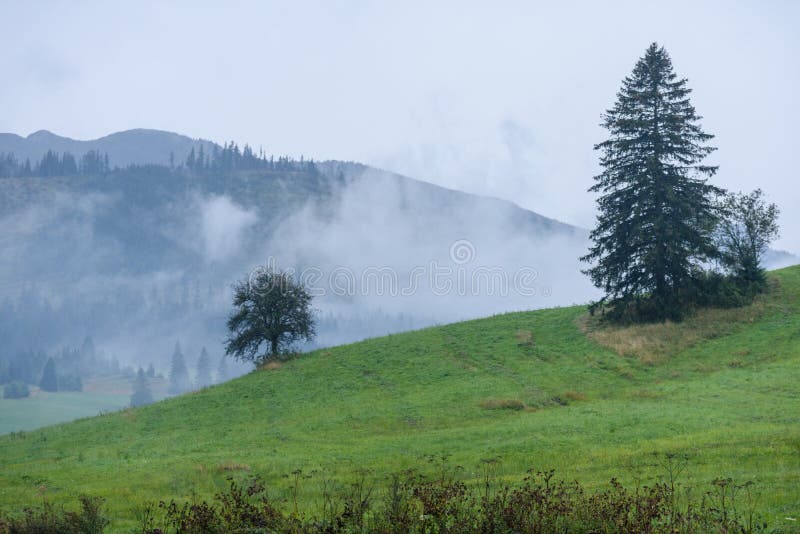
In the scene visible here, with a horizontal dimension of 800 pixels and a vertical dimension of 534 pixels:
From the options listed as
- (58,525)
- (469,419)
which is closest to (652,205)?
(469,419)

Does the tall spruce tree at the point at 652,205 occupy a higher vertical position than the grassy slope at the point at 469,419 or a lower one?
higher

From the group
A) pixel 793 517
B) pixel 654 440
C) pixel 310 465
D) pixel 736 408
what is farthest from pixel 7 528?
pixel 736 408

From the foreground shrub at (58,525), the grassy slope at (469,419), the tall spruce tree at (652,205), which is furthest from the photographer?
the tall spruce tree at (652,205)

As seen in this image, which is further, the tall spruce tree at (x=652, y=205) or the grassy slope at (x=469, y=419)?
the tall spruce tree at (x=652, y=205)

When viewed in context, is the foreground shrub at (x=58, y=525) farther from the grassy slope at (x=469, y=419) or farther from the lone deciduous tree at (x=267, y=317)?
the lone deciduous tree at (x=267, y=317)

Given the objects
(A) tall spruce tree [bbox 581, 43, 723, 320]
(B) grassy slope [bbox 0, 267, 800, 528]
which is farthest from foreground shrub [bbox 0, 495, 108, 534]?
(A) tall spruce tree [bbox 581, 43, 723, 320]

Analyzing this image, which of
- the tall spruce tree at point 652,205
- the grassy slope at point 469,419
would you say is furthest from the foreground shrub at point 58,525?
the tall spruce tree at point 652,205

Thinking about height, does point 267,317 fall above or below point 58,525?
above

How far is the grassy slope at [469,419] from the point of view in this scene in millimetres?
21828

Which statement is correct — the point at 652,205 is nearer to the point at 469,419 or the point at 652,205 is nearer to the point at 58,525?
the point at 469,419

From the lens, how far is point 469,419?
34.4 meters

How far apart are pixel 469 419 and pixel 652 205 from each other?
1081 inches

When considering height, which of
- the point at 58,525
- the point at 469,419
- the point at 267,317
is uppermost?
the point at 267,317

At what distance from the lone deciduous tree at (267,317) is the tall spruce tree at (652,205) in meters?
28.4
